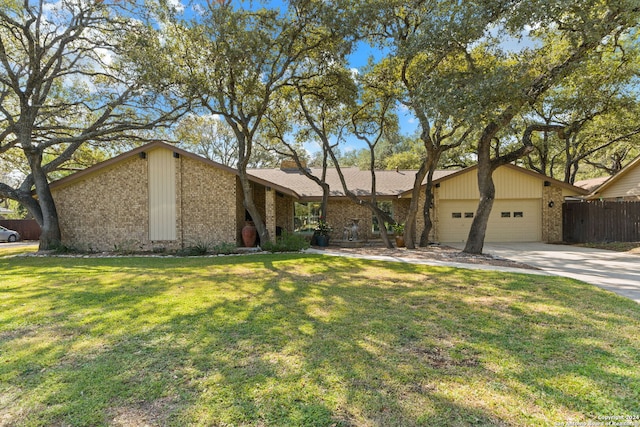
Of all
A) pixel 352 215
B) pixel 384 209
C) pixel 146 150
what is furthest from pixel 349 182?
pixel 146 150

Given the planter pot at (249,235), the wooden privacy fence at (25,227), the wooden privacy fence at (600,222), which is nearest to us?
the planter pot at (249,235)

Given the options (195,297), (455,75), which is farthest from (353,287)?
(455,75)

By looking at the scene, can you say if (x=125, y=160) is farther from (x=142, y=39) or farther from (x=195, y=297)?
(x=195, y=297)

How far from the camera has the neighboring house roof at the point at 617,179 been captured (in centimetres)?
1507

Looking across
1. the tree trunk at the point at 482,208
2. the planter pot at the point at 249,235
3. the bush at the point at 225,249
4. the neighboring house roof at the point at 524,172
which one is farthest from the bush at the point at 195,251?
the neighboring house roof at the point at 524,172

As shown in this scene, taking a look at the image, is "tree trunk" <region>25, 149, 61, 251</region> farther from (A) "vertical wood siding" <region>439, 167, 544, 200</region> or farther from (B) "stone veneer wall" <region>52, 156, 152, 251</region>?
(A) "vertical wood siding" <region>439, 167, 544, 200</region>

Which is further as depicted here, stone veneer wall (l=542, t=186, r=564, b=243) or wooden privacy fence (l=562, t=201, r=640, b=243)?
stone veneer wall (l=542, t=186, r=564, b=243)

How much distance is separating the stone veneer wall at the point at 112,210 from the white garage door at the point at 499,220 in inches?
A: 527

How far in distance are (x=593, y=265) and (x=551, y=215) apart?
773 centimetres

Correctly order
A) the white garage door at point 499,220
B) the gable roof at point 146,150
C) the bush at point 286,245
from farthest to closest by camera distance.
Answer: the white garage door at point 499,220, the gable roof at point 146,150, the bush at point 286,245

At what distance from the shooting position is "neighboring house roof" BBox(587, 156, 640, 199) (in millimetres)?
15067

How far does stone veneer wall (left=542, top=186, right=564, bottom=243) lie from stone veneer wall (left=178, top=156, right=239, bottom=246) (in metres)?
14.5

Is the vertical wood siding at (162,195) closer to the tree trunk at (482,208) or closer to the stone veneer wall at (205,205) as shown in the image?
the stone veneer wall at (205,205)

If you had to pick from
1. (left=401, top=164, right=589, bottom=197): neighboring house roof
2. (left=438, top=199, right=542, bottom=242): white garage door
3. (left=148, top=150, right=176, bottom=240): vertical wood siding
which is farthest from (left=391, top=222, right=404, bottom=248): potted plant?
(left=148, top=150, right=176, bottom=240): vertical wood siding
